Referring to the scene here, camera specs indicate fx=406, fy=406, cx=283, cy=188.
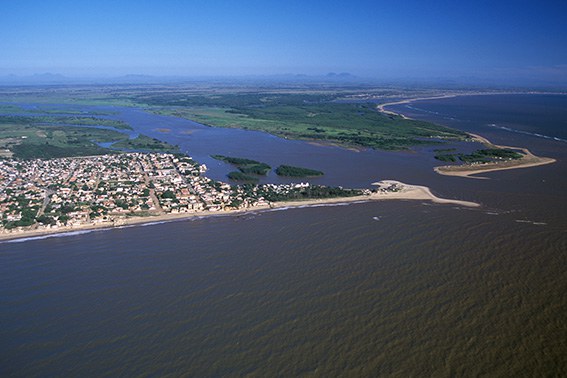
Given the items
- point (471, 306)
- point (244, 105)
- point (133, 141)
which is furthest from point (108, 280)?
point (244, 105)

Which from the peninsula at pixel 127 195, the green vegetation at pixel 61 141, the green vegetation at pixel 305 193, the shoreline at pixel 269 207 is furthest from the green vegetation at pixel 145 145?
the shoreline at pixel 269 207

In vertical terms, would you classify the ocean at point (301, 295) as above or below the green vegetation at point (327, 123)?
below

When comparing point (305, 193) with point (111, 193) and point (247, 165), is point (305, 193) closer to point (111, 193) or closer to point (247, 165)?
point (247, 165)

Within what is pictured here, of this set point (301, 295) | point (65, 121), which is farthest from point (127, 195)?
point (65, 121)

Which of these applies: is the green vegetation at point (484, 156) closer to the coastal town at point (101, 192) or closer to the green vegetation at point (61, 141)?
the coastal town at point (101, 192)

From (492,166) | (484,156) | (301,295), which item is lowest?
(301,295)

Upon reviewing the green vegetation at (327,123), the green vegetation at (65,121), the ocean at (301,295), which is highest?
the green vegetation at (327,123)

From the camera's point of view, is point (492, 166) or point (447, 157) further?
point (447, 157)

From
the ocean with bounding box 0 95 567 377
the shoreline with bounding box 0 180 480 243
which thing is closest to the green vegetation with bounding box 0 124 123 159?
the shoreline with bounding box 0 180 480 243
